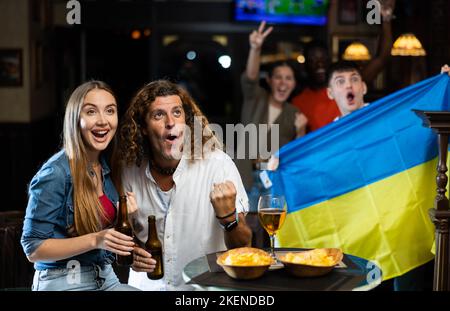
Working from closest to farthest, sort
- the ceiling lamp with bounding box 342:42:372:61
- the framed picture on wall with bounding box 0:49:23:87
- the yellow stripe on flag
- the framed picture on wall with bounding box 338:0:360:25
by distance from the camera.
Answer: the yellow stripe on flag, the ceiling lamp with bounding box 342:42:372:61, the framed picture on wall with bounding box 0:49:23:87, the framed picture on wall with bounding box 338:0:360:25

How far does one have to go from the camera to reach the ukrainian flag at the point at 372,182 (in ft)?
8.73

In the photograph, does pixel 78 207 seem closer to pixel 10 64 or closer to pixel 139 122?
pixel 139 122

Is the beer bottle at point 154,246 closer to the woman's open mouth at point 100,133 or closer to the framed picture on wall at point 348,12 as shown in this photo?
the woman's open mouth at point 100,133

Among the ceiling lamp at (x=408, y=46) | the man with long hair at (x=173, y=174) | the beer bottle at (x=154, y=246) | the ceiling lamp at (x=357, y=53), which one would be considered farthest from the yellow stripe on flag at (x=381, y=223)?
the ceiling lamp at (x=357, y=53)

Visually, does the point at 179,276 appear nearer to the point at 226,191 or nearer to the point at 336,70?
the point at 226,191

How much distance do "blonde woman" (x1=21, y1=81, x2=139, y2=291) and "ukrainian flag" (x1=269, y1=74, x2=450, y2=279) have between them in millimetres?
→ 977

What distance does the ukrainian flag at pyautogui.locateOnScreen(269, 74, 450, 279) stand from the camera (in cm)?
266

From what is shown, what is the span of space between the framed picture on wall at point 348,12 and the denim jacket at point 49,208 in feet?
14.2

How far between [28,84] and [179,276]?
151 inches

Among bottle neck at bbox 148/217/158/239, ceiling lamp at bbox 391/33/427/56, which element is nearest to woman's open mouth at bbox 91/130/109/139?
bottle neck at bbox 148/217/158/239

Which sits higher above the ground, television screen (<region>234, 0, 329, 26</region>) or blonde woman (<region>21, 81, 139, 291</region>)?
television screen (<region>234, 0, 329, 26</region>)

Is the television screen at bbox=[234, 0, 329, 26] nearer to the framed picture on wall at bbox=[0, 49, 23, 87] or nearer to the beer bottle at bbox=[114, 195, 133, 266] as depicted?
the framed picture on wall at bbox=[0, 49, 23, 87]

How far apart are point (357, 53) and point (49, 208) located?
3820mm

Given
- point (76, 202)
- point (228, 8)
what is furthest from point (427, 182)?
point (228, 8)
